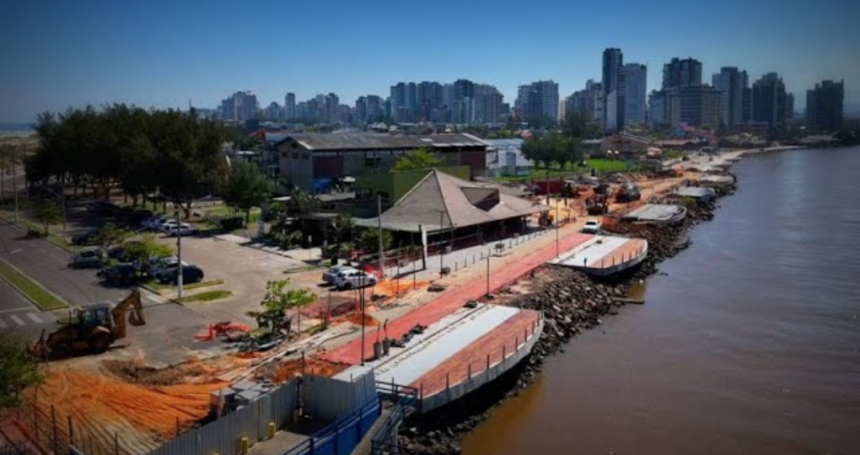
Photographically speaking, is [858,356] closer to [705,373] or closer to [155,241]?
[705,373]

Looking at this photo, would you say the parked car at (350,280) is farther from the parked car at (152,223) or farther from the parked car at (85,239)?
the parked car at (152,223)

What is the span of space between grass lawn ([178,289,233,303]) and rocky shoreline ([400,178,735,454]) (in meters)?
12.5

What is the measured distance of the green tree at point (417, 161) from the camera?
202ft

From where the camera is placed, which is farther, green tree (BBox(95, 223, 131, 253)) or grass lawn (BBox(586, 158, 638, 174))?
grass lawn (BBox(586, 158, 638, 174))

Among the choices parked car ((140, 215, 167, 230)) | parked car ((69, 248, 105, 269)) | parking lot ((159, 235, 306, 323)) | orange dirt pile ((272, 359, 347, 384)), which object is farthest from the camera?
parked car ((140, 215, 167, 230))

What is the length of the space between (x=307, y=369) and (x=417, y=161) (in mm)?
41791

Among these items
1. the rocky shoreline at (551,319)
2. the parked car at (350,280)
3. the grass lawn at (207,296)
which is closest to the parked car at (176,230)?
the grass lawn at (207,296)

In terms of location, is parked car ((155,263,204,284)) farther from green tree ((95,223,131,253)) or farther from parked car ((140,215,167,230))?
parked car ((140,215,167,230))

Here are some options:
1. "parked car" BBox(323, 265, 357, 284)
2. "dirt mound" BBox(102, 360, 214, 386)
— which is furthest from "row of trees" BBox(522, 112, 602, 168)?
"dirt mound" BBox(102, 360, 214, 386)

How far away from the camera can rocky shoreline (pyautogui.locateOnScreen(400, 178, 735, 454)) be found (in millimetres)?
19938

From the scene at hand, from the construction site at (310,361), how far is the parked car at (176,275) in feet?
18.7

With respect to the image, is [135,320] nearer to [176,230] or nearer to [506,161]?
[176,230]

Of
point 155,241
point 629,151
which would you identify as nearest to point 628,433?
point 155,241

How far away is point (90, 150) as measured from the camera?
191ft
